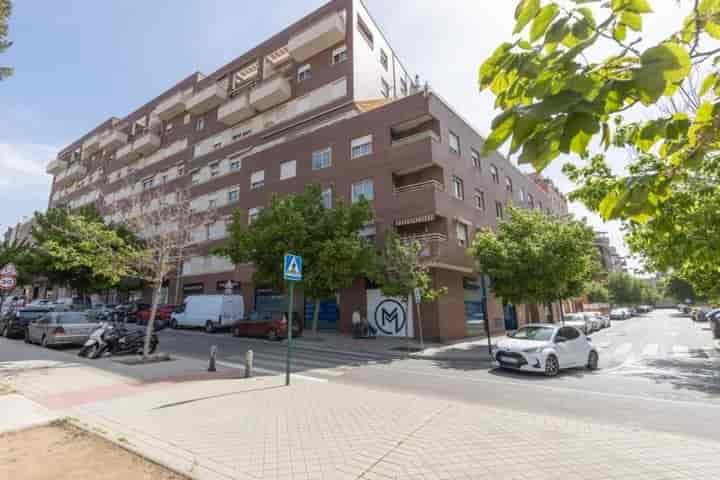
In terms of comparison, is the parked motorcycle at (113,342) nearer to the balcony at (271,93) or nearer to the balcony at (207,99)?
the balcony at (271,93)

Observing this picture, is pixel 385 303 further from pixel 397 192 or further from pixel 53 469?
pixel 53 469

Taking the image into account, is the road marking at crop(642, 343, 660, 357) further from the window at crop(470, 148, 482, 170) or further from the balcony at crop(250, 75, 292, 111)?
the balcony at crop(250, 75, 292, 111)

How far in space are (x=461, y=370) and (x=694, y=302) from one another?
282 feet

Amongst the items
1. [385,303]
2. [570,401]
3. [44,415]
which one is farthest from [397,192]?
[44,415]

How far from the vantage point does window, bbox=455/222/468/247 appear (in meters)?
21.8

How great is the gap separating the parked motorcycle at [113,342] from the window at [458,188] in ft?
57.6

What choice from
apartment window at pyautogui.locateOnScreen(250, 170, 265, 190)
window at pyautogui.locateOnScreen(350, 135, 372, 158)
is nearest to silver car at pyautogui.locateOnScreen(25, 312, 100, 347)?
apartment window at pyautogui.locateOnScreen(250, 170, 265, 190)

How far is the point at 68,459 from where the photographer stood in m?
4.24

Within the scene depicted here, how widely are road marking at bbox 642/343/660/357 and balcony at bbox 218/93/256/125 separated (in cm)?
3133

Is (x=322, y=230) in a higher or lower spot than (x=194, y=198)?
lower

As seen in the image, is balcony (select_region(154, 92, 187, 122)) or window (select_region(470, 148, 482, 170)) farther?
balcony (select_region(154, 92, 187, 122))

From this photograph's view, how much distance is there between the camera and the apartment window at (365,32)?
90.9 ft

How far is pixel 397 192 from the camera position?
68.8ft

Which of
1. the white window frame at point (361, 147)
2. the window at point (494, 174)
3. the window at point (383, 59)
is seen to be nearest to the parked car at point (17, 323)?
the white window frame at point (361, 147)
